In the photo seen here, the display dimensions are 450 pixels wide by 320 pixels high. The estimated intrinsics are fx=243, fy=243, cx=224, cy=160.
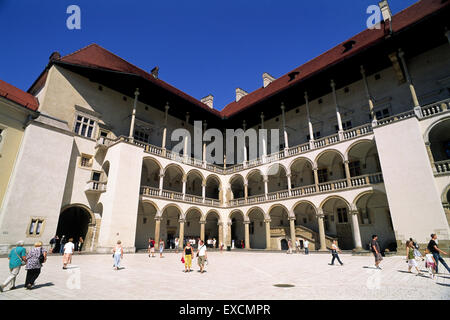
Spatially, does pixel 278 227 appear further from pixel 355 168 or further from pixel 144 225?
pixel 144 225

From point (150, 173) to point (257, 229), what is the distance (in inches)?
513

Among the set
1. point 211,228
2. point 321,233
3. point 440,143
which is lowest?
point 321,233

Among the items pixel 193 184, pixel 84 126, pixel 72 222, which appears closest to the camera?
pixel 84 126

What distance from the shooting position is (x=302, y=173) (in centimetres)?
2458

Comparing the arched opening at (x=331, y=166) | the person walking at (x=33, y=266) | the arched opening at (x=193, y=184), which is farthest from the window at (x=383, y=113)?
the person walking at (x=33, y=266)

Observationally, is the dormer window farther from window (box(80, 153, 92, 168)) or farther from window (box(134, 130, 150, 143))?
window (box(80, 153, 92, 168))

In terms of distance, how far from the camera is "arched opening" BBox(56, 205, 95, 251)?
2006 centimetres

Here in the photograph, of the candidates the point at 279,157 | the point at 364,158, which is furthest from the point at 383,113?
the point at 279,157

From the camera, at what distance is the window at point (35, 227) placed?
51.5 feet

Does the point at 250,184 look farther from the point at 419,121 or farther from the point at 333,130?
the point at 419,121

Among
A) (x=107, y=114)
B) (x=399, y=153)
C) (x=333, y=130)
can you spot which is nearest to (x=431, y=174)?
(x=399, y=153)

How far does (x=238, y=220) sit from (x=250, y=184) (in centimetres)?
477

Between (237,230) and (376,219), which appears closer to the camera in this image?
(376,219)
